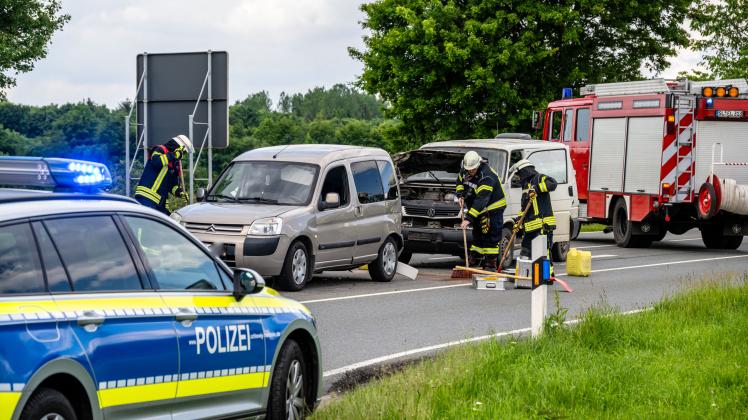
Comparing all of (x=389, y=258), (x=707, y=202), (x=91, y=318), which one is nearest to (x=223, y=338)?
(x=91, y=318)

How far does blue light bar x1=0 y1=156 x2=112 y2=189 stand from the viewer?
6508 mm

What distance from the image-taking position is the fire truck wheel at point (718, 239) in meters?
27.0

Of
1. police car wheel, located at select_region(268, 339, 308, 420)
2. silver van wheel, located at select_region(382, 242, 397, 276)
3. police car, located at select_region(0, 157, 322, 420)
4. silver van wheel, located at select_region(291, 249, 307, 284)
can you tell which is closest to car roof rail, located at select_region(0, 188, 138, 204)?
police car, located at select_region(0, 157, 322, 420)

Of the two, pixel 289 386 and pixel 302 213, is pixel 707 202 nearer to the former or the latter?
pixel 302 213

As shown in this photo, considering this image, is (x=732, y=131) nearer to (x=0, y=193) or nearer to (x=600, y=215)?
(x=600, y=215)

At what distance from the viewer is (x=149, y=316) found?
6.34m

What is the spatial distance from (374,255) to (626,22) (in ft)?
102

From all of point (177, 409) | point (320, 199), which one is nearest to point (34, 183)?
point (177, 409)

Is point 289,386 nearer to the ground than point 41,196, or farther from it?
nearer to the ground

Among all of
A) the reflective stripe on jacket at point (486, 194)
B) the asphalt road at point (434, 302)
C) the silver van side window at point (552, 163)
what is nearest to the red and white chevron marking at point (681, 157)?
the asphalt road at point (434, 302)

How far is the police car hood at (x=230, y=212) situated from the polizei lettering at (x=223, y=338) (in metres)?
8.75

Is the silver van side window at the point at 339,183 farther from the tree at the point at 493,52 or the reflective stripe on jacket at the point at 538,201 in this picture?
the tree at the point at 493,52

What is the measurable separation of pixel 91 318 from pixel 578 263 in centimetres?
1457

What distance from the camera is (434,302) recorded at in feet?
51.6
